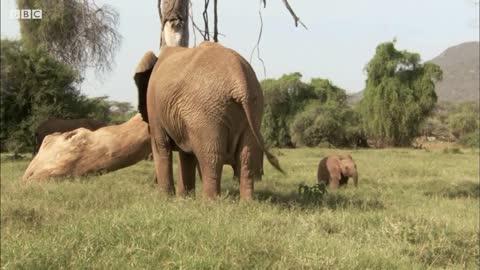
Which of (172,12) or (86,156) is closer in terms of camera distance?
(172,12)

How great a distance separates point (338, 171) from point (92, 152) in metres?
4.76

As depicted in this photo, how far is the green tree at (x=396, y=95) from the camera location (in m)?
41.1

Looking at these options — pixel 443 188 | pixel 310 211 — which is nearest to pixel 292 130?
pixel 443 188

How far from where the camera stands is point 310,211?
5527 mm

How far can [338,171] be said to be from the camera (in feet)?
35.5

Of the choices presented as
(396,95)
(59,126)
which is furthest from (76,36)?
(396,95)

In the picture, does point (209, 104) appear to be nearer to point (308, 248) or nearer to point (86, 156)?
point (308, 248)

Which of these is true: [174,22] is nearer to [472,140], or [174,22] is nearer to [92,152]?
[92,152]

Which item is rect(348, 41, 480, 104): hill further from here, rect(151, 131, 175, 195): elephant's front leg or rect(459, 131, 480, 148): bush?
rect(151, 131, 175, 195): elephant's front leg

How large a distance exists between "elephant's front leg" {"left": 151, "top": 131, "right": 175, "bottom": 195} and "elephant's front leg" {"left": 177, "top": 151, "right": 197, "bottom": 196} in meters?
0.13

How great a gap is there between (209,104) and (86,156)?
476 centimetres

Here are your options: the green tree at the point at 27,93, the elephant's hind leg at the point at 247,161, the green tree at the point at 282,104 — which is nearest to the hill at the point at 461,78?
the green tree at the point at 282,104

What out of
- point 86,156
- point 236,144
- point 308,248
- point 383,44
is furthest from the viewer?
point 383,44

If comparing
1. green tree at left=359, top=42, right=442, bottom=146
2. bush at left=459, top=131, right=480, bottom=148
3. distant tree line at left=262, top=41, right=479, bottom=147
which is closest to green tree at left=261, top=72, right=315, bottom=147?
distant tree line at left=262, top=41, right=479, bottom=147
